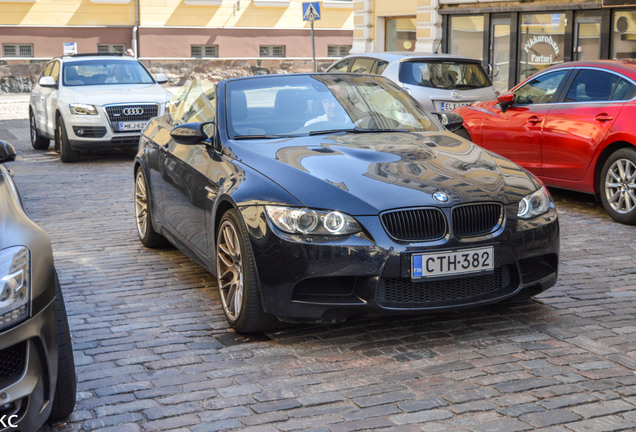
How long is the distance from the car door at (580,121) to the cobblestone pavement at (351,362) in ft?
7.38

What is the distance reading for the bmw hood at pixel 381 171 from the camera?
5137mm

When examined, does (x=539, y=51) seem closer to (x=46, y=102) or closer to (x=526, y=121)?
(x=46, y=102)

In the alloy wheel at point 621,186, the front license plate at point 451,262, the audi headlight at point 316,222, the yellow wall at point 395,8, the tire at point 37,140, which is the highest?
the yellow wall at point 395,8

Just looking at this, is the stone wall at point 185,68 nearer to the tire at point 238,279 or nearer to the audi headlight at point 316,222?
the tire at point 238,279

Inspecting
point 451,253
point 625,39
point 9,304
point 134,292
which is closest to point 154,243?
point 134,292

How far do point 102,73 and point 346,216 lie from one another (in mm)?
11586

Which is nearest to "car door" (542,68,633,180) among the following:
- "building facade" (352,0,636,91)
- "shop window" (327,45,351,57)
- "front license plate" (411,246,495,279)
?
"front license plate" (411,246,495,279)

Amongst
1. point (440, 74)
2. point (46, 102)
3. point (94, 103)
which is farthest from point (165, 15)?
point (440, 74)

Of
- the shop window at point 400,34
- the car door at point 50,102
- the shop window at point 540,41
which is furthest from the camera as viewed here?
the shop window at point 400,34

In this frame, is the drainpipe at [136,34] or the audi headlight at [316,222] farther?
the drainpipe at [136,34]

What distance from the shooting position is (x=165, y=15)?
34406mm

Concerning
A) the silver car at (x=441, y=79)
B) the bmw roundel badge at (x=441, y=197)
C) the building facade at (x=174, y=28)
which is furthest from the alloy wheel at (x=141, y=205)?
the building facade at (x=174, y=28)

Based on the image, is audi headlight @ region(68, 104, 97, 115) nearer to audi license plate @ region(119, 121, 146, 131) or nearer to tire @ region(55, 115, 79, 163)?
tire @ region(55, 115, 79, 163)

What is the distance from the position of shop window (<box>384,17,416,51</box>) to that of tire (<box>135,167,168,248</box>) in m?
19.2
